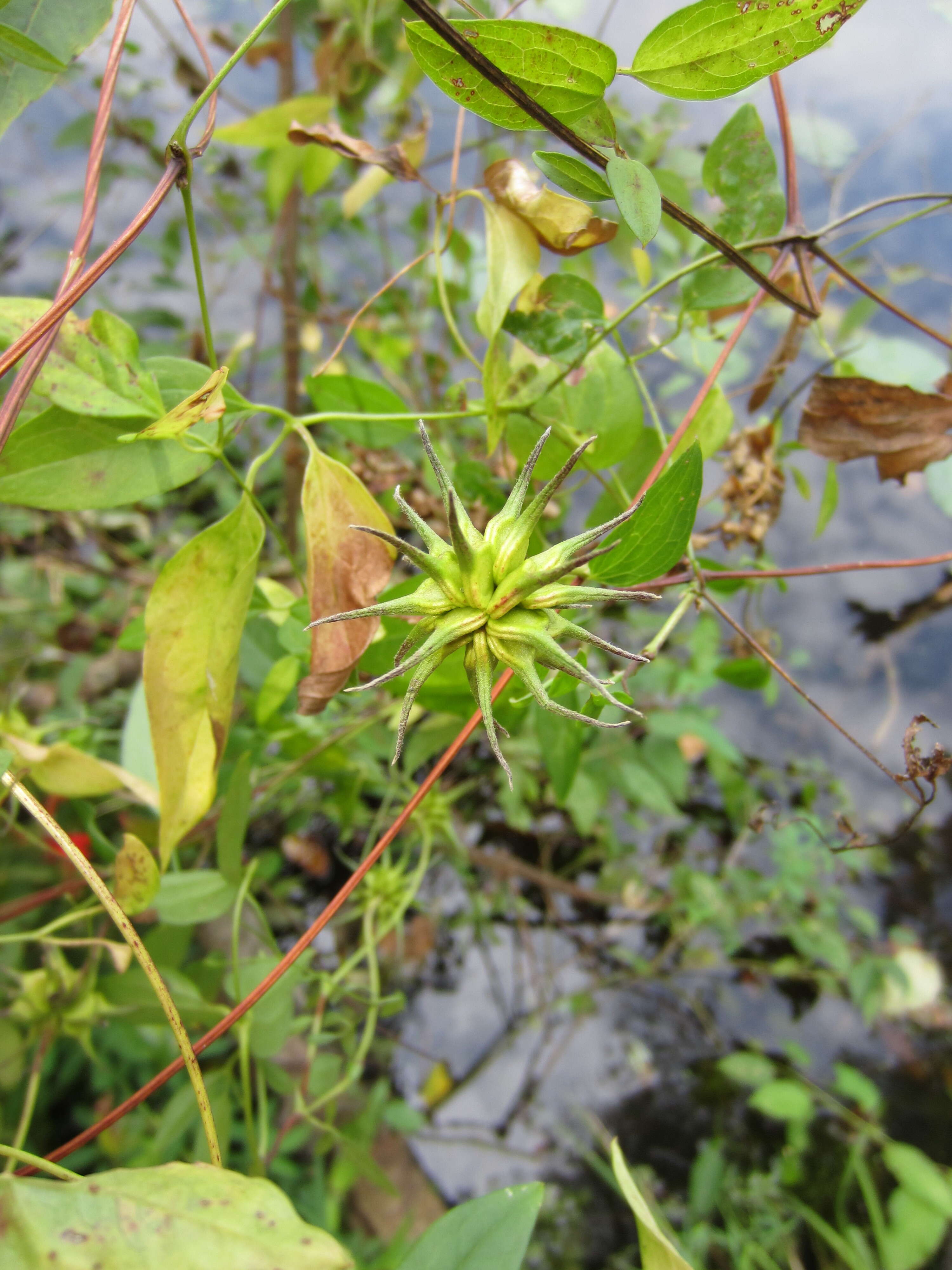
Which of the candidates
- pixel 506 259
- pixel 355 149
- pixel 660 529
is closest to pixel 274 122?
pixel 355 149

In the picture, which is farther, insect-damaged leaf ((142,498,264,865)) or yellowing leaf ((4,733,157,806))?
yellowing leaf ((4,733,157,806))

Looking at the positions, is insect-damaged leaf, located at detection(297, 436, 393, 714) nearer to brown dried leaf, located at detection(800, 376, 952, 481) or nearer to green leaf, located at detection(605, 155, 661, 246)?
green leaf, located at detection(605, 155, 661, 246)

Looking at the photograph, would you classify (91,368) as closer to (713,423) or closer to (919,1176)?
(713,423)

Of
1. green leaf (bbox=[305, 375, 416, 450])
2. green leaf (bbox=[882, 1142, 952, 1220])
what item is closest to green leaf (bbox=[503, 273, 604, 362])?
green leaf (bbox=[305, 375, 416, 450])

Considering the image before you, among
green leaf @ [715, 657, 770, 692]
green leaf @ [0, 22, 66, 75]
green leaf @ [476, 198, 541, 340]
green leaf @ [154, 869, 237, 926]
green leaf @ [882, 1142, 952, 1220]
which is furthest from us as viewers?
green leaf @ [882, 1142, 952, 1220]

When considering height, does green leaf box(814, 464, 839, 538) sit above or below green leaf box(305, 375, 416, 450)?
above

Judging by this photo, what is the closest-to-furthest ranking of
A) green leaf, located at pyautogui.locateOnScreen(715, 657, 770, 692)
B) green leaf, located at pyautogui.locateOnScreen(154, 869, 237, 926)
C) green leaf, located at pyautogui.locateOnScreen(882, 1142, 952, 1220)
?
1. green leaf, located at pyautogui.locateOnScreen(154, 869, 237, 926)
2. green leaf, located at pyautogui.locateOnScreen(715, 657, 770, 692)
3. green leaf, located at pyautogui.locateOnScreen(882, 1142, 952, 1220)

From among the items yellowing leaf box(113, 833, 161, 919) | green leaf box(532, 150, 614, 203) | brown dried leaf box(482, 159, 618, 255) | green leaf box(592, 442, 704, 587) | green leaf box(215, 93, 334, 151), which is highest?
green leaf box(215, 93, 334, 151)

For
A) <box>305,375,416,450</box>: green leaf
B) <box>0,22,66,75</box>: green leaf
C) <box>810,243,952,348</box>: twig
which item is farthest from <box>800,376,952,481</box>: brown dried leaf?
<box>0,22,66,75</box>: green leaf
